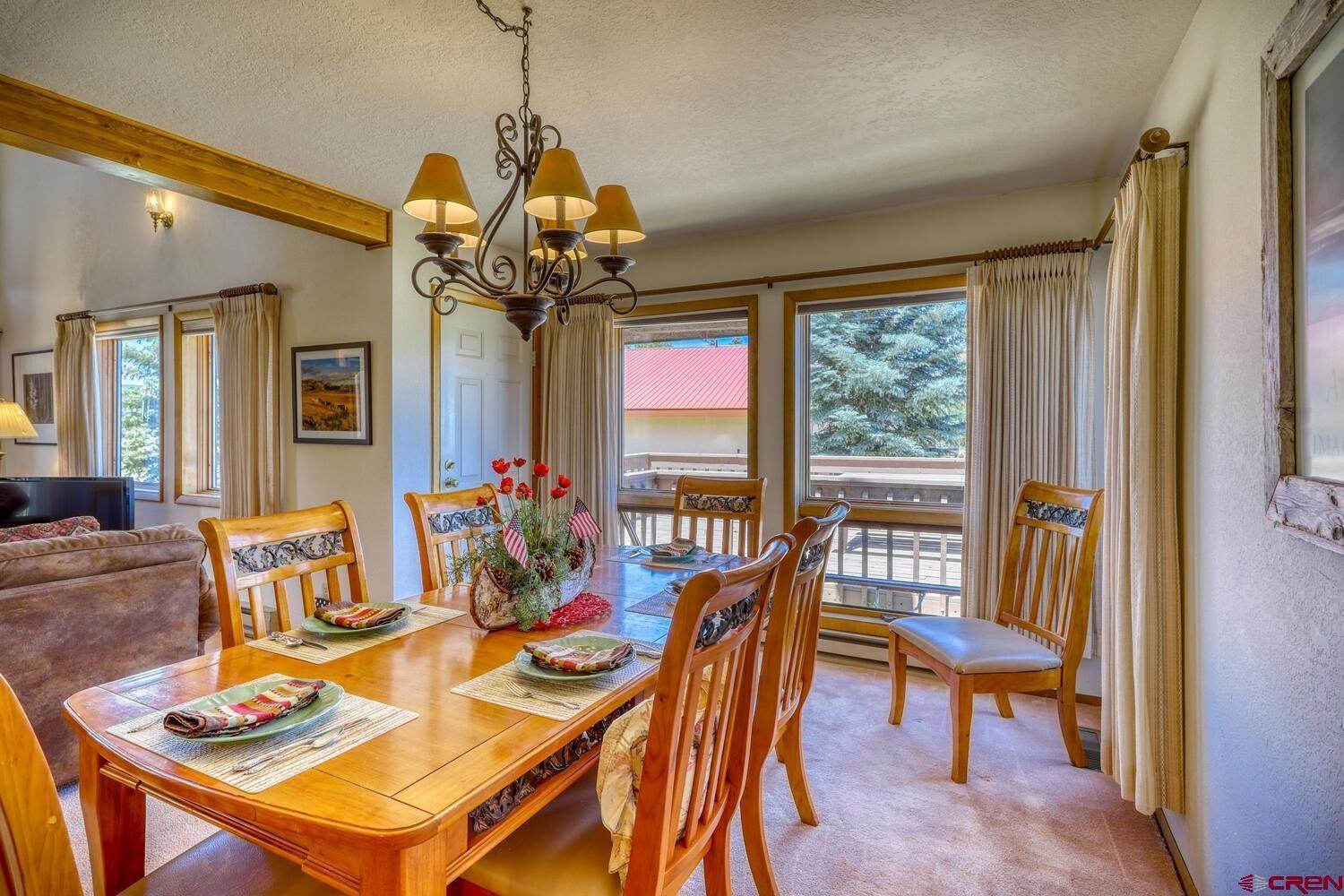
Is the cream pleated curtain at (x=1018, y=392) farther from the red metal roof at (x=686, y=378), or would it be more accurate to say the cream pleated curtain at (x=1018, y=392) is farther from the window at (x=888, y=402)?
the red metal roof at (x=686, y=378)

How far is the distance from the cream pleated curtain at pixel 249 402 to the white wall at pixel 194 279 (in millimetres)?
75

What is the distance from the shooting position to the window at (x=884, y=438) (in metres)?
3.46

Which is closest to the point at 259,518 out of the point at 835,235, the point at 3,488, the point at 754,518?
the point at 754,518

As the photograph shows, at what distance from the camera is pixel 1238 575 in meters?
1.46

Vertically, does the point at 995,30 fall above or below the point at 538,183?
Answer: above

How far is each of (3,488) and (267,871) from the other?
5214 mm

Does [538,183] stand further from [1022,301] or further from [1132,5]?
[1022,301]

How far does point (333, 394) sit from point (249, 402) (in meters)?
A: 0.79

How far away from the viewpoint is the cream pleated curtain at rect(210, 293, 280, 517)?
4.07 m

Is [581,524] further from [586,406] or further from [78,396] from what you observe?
[78,396]

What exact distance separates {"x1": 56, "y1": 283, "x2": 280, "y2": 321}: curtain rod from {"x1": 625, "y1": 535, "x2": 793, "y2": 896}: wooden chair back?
13.5 ft

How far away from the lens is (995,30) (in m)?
1.95

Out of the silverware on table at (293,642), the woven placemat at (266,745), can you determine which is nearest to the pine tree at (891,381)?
the silverware on table at (293,642)

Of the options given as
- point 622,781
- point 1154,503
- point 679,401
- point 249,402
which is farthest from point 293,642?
point 249,402
